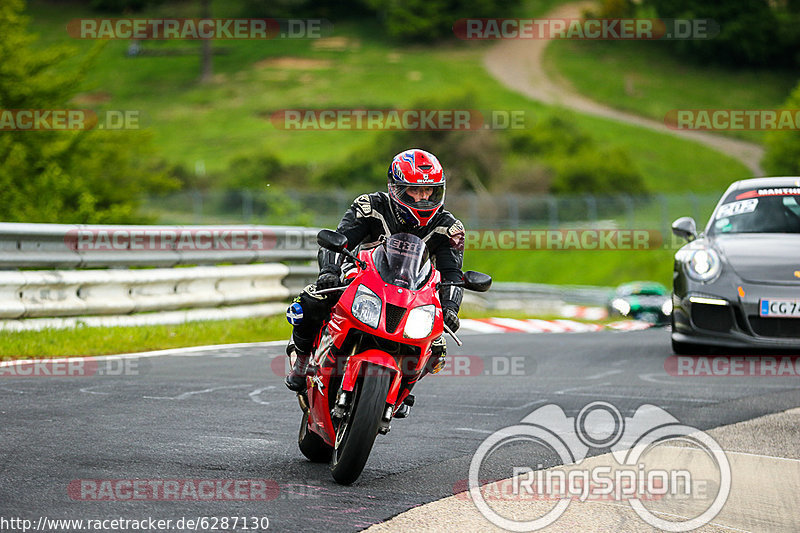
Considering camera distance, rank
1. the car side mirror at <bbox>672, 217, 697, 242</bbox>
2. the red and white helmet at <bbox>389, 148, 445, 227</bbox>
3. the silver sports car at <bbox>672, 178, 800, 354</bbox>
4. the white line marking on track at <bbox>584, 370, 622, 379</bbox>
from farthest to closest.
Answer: the car side mirror at <bbox>672, 217, 697, 242</bbox>, the silver sports car at <bbox>672, 178, 800, 354</bbox>, the white line marking on track at <bbox>584, 370, 622, 379</bbox>, the red and white helmet at <bbox>389, 148, 445, 227</bbox>

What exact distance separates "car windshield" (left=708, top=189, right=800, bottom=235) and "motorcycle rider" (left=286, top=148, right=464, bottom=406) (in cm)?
632

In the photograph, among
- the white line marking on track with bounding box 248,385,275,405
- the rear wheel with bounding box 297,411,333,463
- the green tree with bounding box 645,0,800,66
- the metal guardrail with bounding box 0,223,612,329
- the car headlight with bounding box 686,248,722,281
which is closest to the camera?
the rear wheel with bounding box 297,411,333,463

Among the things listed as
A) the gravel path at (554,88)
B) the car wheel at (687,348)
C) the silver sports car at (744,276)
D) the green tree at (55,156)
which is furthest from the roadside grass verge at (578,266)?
the gravel path at (554,88)

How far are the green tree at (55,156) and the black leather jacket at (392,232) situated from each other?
44.2ft

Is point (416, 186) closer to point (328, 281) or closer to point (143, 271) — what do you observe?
point (328, 281)

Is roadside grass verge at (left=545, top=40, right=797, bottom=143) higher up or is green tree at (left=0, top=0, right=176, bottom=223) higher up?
green tree at (left=0, top=0, right=176, bottom=223)

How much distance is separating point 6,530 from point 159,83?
106 m


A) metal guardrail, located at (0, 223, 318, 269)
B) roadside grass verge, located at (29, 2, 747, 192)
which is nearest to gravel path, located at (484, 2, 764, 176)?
roadside grass verge, located at (29, 2, 747, 192)

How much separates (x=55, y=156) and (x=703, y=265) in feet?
49.8

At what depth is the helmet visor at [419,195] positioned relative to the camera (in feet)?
19.9

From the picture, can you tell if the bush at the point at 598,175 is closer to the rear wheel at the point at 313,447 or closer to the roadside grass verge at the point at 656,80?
the roadside grass verge at the point at 656,80

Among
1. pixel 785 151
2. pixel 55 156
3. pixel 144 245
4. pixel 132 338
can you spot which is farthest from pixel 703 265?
pixel 785 151

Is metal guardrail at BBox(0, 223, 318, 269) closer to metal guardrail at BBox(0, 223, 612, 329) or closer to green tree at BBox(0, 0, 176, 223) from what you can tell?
metal guardrail at BBox(0, 223, 612, 329)

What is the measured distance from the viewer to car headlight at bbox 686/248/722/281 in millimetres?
11078
